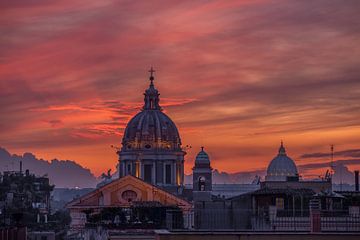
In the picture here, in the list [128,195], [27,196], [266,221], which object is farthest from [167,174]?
[266,221]

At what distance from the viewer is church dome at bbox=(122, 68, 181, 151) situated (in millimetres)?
180750

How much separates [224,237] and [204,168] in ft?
475

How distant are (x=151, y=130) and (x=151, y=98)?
6633mm

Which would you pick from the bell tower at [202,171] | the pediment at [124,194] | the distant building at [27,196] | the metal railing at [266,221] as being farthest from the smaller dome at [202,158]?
the metal railing at [266,221]

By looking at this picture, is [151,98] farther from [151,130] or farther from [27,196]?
[27,196]

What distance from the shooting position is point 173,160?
7028 inches

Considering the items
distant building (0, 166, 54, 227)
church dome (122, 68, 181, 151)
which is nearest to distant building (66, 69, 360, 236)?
church dome (122, 68, 181, 151)

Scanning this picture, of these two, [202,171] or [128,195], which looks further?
[202,171]

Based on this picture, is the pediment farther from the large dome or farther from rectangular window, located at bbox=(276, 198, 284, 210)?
rectangular window, located at bbox=(276, 198, 284, 210)

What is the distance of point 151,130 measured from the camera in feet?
595

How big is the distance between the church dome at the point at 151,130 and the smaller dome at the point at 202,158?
373 cm

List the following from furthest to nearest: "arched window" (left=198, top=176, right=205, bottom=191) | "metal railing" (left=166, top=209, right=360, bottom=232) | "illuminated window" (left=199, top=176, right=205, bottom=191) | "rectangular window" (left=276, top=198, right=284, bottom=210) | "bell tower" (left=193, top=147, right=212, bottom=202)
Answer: "bell tower" (left=193, top=147, right=212, bottom=202)
"arched window" (left=198, top=176, right=205, bottom=191)
"illuminated window" (left=199, top=176, right=205, bottom=191)
"rectangular window" (left=276, top=198, right=284, bottom=210)
"metal railing" (left=166, top=209, right=360, bottom=232)

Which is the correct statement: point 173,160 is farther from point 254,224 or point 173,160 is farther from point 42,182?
point 254,224

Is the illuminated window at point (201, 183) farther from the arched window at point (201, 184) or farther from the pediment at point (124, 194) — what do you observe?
the pediment at point (124, 194)
